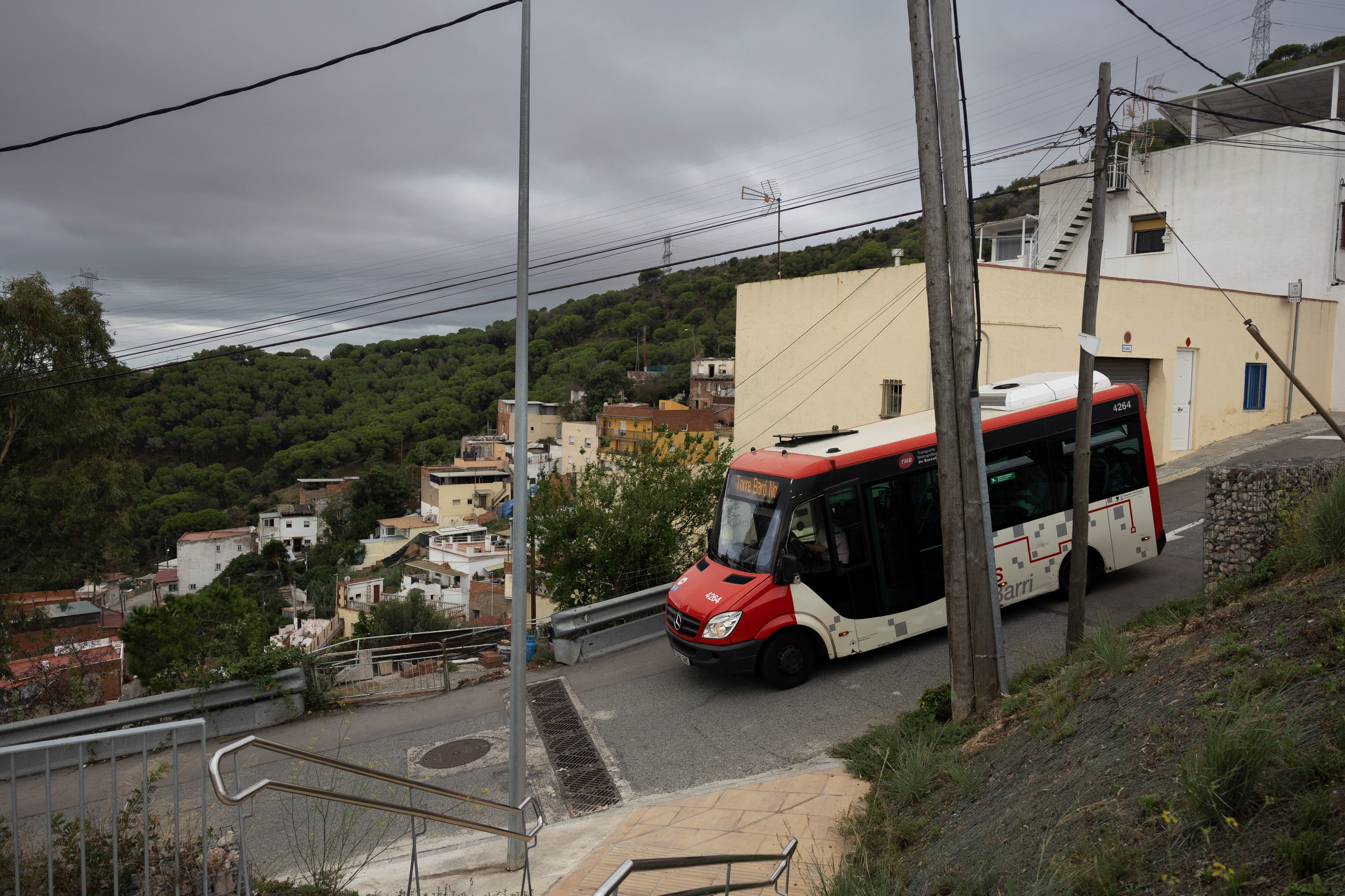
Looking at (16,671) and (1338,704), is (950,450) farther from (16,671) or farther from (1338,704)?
(16,671)

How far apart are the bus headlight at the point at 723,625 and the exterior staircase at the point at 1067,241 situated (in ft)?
84.5

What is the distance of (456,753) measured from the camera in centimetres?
865

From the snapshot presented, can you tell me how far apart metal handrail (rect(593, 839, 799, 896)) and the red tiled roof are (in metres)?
81.5

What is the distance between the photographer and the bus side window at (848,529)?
920 cm

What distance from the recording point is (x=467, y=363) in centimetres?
12012

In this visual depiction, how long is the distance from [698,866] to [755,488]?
19.7ft

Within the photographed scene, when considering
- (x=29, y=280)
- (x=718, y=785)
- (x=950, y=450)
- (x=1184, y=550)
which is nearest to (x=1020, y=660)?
(x=950, y=450)

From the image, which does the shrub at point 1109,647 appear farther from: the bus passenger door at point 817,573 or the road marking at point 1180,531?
the road marking at point 1180,531

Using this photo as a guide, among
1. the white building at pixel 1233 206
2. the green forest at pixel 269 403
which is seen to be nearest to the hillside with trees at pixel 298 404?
the green forest at pixel 269 403

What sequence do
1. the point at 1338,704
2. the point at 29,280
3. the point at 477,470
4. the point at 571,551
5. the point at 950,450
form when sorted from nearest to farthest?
the point at 1338,704 → the point at 950,450 → the point at 571,551 → the point at 29,280 → the point at 477,470

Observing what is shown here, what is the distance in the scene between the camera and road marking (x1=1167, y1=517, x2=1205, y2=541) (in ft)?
42.9

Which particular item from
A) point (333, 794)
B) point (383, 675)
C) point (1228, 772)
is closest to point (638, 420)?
point (383, 675)

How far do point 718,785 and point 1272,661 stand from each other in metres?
4.43

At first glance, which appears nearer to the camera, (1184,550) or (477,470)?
(1184,550)
